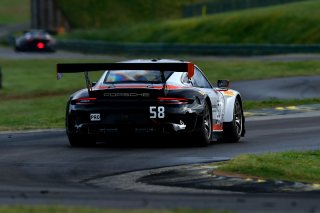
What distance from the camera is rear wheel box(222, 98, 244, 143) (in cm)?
1694

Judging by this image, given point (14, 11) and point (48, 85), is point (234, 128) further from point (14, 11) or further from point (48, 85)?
point (14, 11)

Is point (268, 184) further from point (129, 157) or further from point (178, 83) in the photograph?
point (178, 83)

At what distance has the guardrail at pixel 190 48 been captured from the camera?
50.0 m

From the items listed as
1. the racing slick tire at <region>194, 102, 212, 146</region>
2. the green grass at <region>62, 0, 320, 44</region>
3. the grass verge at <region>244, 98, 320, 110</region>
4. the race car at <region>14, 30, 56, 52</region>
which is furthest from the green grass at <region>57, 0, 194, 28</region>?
the racing slick tire at <region>194, 102, 212, 146</region>

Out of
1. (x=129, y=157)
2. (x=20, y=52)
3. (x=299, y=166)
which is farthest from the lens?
(x=20, y=52)

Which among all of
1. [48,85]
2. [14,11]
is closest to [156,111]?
[48,85]

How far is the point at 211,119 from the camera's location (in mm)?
16109

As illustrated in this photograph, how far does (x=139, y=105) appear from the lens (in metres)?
15.1

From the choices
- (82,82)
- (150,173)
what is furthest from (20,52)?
(150,173)

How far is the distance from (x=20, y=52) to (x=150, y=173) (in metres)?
53.0

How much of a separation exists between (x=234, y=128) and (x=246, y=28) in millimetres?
45792

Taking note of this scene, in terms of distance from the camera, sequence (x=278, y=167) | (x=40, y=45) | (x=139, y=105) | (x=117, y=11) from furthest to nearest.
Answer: (x=117, y=11) < (x=40, y=45) < (x=139, y=105) < (x=278, y=167)

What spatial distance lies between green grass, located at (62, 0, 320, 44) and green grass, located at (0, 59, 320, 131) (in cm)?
1123

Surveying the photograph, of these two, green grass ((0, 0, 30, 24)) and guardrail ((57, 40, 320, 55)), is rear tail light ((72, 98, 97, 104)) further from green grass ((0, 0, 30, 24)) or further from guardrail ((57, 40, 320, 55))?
green grass ((0, 0, 30, 24))
